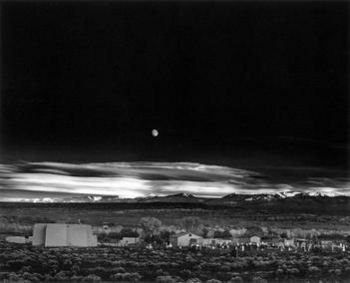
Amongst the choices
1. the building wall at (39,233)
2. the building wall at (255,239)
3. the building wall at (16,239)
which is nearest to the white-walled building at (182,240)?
the building wall at (255,239)

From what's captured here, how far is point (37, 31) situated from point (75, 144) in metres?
1.01

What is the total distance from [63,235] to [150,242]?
718mm

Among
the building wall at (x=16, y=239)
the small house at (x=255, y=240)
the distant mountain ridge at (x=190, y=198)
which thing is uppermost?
the distant mountain ridge at (x=190, y=198)

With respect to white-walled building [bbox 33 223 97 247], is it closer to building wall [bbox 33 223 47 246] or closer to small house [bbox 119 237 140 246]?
building wall [bbox 33 223 47 246]

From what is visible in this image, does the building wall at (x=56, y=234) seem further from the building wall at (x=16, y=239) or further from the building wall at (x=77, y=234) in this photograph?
the building wall at (x=16, y=239)

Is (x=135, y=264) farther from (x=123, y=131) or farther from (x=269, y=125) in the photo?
(x=269, y=125)

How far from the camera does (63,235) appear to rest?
6027mm

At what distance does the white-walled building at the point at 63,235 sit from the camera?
6.00 m

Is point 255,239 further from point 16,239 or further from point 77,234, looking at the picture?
point 16,239

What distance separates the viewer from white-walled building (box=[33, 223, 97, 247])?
6.00 metres

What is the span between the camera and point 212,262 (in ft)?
19.7

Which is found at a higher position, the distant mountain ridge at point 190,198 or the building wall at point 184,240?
the distant mountain ridge at point 190,198

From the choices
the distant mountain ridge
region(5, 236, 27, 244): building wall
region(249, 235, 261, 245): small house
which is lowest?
region(5, 236, 27, 244): building wall

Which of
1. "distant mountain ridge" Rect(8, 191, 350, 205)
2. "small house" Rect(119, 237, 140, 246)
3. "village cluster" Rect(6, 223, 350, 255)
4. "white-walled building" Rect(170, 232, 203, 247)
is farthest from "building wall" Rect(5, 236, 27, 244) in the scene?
"white-walled building" Rect(170, 232, 203, 247)
